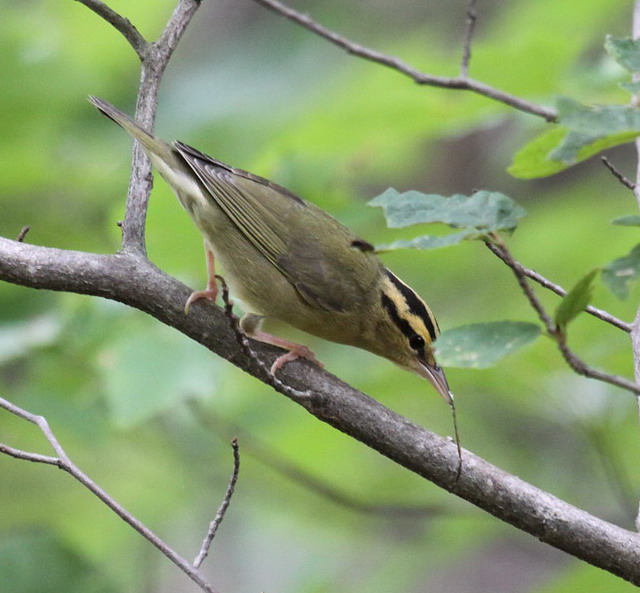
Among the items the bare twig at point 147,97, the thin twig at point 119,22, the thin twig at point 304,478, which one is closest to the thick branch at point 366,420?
the bare twig at point 147,97

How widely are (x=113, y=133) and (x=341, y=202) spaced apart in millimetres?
1592

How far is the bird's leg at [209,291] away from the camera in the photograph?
126 inches

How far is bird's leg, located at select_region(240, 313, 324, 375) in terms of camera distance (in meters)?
3.47

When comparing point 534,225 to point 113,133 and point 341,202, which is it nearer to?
point 341,202

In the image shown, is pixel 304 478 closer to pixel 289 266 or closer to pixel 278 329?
pixel 278 329

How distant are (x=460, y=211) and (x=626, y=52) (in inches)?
21.7

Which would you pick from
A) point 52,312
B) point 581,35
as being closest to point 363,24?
point 581,35

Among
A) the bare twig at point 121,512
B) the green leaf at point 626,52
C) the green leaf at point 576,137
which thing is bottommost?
the bare twig at point 121,512

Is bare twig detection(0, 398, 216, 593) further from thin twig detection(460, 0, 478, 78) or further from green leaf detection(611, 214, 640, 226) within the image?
thin twig detection(460, 0, 478, 78)

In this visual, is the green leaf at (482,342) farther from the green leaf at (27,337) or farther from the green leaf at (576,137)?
the green leaf at (27,337)

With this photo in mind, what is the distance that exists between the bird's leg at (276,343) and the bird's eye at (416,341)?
0.58 metres

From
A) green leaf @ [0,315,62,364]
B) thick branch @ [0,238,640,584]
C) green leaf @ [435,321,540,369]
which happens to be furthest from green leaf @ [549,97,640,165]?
green leaf @ [0,315,62,364]

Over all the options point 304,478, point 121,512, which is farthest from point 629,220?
point 304,478

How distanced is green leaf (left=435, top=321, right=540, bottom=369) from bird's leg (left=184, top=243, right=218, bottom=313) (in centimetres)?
126
